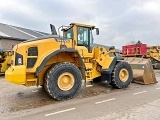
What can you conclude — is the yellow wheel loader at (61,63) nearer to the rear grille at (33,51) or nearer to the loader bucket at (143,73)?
the rear grille at (33,51)

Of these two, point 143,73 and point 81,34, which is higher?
point 81,34

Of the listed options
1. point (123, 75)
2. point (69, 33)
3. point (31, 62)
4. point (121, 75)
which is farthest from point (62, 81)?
point (123, 75)

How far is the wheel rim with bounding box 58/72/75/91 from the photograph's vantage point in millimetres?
5942

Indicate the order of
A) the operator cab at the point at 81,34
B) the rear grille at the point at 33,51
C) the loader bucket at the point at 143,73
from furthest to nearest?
the loader bucket at the point at 143,73
the operator cab at the point at 81,34
the rear grille at the point at 33,51

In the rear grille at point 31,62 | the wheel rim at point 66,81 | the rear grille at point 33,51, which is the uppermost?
the rear grille at point 33,51

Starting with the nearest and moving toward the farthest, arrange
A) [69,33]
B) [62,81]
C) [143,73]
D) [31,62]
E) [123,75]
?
[31,62] < [62,81] < [69,33] < [123,75] < [143,73]

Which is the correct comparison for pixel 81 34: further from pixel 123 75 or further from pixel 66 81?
pixel 123 75

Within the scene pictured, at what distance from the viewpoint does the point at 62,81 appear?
602 cm

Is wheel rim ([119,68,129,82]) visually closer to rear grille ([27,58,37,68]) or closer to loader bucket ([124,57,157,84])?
loader bucket ([124,57,157,84])

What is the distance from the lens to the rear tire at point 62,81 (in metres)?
5.70

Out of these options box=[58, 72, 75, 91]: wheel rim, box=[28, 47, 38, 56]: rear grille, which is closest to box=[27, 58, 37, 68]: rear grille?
box=[28, 47, 38, 56]: rear grille

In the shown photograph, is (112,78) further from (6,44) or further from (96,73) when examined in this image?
(6,44)

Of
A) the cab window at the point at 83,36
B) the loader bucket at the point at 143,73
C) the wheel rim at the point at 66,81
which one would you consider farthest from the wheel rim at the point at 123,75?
the wheel rim at the point at 66,81

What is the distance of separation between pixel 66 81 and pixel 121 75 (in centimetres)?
267
